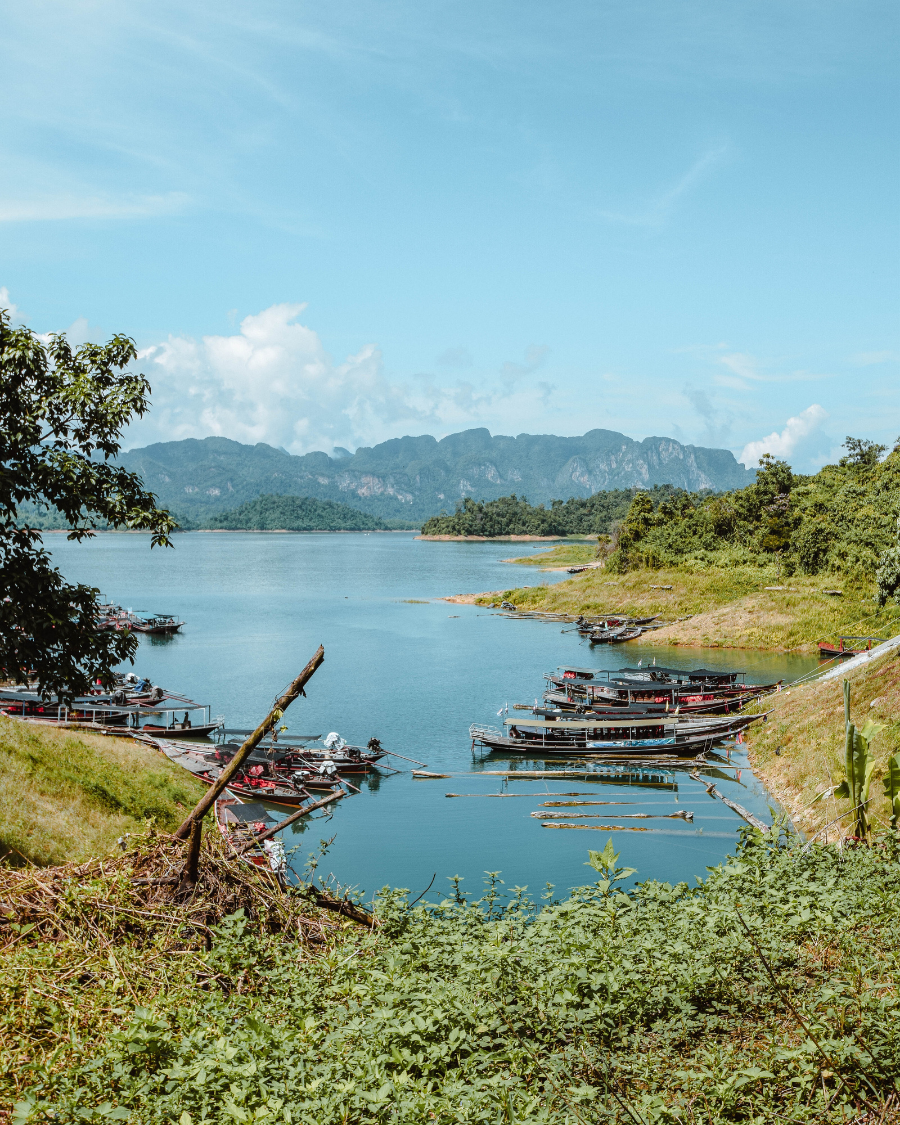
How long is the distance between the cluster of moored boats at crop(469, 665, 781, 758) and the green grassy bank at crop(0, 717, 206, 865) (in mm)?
13366

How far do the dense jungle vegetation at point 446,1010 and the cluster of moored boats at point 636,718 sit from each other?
869 inches

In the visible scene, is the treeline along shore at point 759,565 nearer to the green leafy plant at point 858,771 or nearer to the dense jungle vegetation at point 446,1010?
the green leafy plant at point 858,771

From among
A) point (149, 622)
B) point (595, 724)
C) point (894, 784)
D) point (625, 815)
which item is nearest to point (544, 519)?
point (149, 622)

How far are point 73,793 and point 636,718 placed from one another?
74.1 ft

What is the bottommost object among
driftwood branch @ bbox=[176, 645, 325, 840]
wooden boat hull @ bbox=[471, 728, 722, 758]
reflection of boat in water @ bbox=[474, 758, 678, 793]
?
reflection of boat in water @ bbox=[474, 758, 678, 793]

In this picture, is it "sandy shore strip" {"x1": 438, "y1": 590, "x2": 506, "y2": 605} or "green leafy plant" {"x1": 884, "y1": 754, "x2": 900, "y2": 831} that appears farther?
"sandy shore strip" {"x1": 438, "y1": 590, "x2": 506, "y2": 605}

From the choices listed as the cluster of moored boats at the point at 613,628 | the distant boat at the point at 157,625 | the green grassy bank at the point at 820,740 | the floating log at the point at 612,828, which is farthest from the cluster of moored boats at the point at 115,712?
the cluster of moored boats at the point at 613,628

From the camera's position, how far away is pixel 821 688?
30.3 metres

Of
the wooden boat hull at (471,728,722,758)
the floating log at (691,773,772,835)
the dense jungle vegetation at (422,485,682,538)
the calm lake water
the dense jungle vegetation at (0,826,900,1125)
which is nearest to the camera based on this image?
the dense jungle vegetation at (0,826,900,1125)

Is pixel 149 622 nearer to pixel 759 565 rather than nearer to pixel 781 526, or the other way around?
pixel 759 565

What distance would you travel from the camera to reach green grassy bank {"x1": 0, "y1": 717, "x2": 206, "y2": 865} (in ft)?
43.2

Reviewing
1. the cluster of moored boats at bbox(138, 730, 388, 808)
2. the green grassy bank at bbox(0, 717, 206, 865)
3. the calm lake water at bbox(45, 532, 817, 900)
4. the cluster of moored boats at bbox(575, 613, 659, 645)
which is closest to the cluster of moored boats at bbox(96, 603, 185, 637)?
the calm lake water at bbox(45, 532, 817, 900)

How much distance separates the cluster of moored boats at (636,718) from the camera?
29828mm

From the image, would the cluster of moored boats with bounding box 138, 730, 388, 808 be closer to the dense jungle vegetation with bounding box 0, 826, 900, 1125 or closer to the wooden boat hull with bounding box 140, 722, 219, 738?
the wooden boat hull with bounding box 140, 722, 219, 738
